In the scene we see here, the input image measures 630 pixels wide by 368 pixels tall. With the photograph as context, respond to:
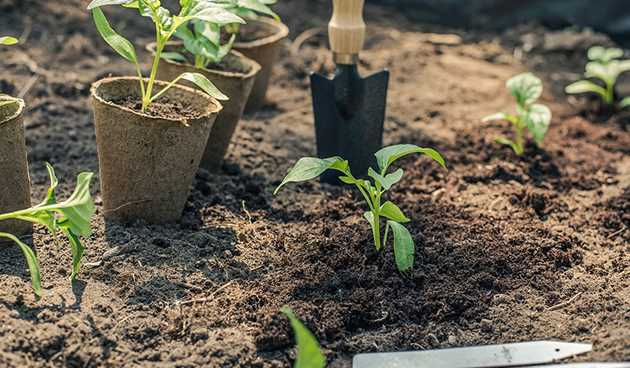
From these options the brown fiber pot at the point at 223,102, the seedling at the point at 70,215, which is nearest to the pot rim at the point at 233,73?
the brown fiber pot at the point at 223,102

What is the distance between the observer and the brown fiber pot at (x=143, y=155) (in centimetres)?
261

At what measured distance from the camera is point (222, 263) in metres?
2.61

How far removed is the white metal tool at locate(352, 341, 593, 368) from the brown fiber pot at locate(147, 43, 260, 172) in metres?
1.28

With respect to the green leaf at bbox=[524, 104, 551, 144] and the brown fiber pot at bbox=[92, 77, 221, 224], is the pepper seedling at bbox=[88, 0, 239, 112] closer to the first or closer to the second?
the brown fiber pot at bbox=[92, 77, 221, 224]

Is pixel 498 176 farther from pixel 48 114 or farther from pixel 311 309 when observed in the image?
pixel 48 114

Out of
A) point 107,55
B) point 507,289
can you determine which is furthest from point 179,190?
point 107,55

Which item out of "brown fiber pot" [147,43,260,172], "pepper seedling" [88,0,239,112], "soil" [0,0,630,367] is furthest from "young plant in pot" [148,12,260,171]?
"pepper seedling" [88,0,239,112]

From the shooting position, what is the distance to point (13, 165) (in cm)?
250

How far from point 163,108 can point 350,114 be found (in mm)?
806

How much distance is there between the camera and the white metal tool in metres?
2.18

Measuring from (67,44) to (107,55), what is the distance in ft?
0.76

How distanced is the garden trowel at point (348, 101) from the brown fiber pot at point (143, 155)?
23.4 inches

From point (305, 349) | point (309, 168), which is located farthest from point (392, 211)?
point (305, 349)

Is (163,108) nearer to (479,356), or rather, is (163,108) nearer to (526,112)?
(479,356)
